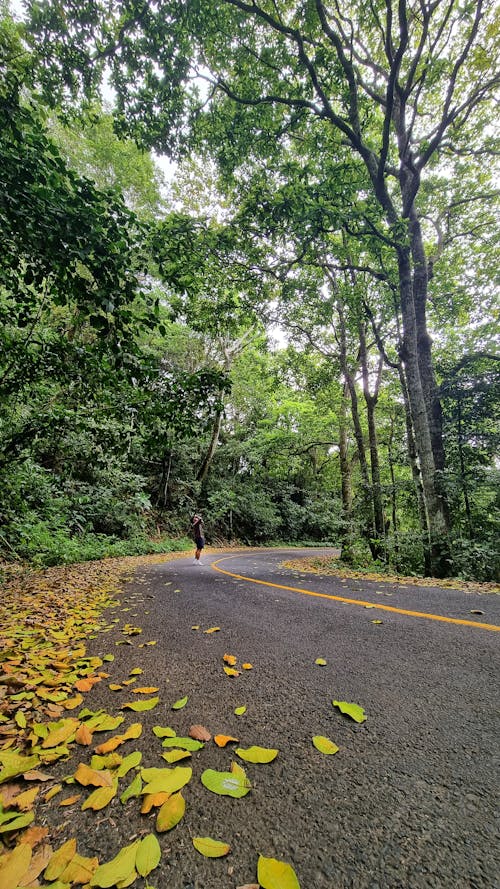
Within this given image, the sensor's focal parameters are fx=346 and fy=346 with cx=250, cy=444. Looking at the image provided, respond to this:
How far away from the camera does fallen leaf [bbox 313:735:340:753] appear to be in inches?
57.0

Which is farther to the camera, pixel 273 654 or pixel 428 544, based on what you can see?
pixel 428 544

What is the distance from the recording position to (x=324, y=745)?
1.48 metres

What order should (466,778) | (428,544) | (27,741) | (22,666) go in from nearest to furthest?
(466,778)
(27,741)
(22,666)
(428,544)

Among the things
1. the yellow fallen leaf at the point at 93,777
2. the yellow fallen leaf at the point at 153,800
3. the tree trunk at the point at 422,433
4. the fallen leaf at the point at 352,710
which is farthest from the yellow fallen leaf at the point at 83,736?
the tree trunk at the point at 422,433

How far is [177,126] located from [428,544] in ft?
33.9

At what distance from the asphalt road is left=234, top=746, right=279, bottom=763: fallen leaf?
0.10ft

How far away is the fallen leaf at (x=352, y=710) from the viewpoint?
1669 millimetres

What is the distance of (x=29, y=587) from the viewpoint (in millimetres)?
5523

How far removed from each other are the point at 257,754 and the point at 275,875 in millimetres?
526

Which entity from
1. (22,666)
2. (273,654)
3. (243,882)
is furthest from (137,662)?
(243,882)

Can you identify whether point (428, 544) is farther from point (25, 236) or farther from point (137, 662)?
point (25, 236)

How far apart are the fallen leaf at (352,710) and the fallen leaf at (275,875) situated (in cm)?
82

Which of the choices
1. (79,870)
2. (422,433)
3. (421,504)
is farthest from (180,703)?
(421,504)

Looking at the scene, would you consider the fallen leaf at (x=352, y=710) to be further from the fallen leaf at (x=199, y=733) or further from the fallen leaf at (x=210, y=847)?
the fallen leaf at (x=210, y=847)
